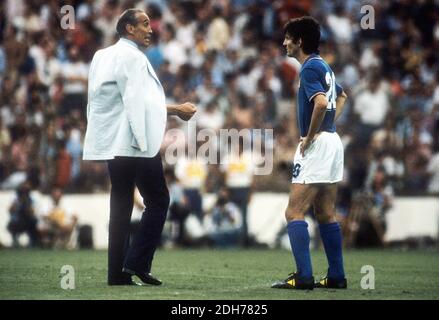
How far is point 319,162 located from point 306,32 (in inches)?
46.1

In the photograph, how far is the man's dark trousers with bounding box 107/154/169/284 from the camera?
33.9ft

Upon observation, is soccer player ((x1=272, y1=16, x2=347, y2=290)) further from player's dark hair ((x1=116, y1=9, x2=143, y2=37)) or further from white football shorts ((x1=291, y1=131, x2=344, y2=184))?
player's dark hair ((x1=116, y1=9, x2=143, y2=37))

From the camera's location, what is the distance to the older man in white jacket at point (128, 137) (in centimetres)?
1023

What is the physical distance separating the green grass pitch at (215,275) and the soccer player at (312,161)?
301mm

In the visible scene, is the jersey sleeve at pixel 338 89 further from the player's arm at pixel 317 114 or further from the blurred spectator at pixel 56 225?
the blurred spectator at pixel 56 225

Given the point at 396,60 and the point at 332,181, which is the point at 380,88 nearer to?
the point at 396,60

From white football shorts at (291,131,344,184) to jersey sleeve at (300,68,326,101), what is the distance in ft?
1.34

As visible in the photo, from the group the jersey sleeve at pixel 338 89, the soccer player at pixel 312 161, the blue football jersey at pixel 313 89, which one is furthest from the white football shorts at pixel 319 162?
the jersey sleeve at pixel 338 89

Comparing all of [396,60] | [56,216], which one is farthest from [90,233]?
[396,60]

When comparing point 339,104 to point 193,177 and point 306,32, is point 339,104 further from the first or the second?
point 193,177

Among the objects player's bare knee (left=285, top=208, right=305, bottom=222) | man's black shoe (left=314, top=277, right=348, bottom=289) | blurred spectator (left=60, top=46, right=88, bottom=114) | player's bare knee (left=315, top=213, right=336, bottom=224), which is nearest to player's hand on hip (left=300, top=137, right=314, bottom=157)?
player's bare knee (left=285, top=208, right=305, bottom=222)

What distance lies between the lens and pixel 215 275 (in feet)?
40.4

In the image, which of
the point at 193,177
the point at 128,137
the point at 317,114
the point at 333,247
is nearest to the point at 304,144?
the point at 317,114
